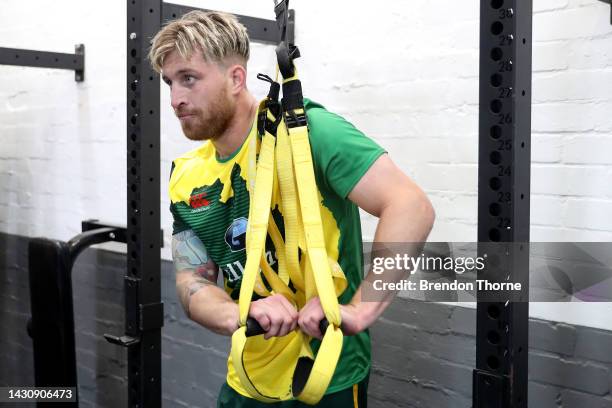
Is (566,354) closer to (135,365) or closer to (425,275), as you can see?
(425,275)

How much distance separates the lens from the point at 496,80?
0.97 meters

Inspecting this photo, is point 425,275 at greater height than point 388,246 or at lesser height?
lesser

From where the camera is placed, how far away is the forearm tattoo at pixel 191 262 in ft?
4.62

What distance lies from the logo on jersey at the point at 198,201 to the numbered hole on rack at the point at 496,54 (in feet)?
2.16

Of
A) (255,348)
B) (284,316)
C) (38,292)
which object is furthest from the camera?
(38,292)

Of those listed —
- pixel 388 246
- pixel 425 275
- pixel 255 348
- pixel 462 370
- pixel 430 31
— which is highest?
pixel 430 31

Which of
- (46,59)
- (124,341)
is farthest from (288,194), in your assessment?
(46,59)

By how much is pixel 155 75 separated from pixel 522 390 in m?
1.00

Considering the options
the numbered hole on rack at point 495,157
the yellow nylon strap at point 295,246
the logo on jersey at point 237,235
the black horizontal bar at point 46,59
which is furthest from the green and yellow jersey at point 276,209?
the black horizontal bar at point 46,59

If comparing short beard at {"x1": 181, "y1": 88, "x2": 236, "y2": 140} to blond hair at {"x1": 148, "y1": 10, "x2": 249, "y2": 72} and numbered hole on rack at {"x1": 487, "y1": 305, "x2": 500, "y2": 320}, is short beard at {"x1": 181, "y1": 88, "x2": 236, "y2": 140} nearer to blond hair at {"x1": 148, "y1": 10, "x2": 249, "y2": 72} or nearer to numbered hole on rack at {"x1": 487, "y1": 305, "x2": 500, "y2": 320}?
blond hair at {"x1": 148, "y1": 10, "x2": 249, "y2": 72}

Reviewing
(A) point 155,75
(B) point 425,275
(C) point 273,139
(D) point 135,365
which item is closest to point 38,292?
(D) point 135,365

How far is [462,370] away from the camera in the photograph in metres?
1.60

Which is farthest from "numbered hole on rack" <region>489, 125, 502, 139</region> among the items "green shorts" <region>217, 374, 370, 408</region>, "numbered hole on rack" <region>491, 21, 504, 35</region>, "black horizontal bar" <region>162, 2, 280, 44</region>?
"black horizontal bar" <region>162, 2, 280, 44</region>

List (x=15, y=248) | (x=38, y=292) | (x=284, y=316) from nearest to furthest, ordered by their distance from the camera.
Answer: (x=284, y=316)
(x=38, y=292)
(x=15, y=248)
